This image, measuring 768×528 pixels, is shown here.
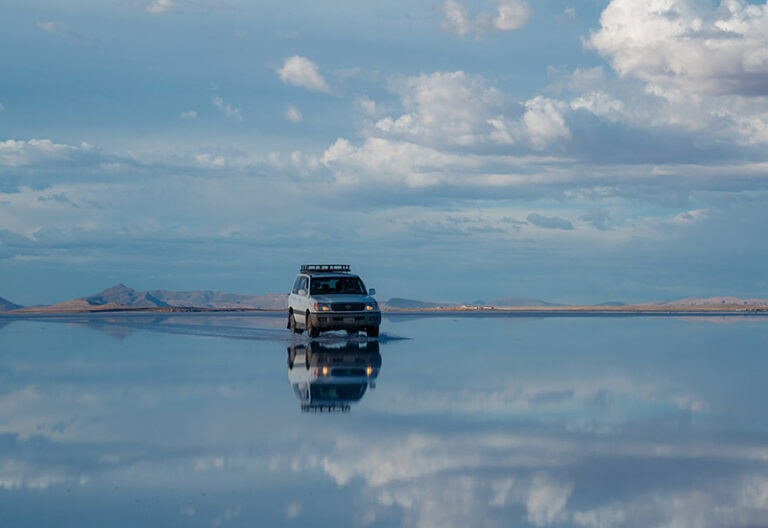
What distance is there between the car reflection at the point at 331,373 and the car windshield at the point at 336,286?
9.73ft

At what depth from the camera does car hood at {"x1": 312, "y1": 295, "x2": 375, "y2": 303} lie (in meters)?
28.3

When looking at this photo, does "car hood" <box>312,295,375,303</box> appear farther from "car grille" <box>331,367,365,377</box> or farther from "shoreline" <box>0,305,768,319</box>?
"shoreline" <box>0,305,768,319</box>

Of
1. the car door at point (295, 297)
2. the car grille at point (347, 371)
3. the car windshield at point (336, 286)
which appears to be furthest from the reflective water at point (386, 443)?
the car door at point (295, 297)

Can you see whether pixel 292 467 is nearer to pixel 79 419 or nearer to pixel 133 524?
pixel 133 524

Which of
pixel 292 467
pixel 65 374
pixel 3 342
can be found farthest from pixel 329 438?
pixel 3 342

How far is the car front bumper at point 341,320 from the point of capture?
28125 mm

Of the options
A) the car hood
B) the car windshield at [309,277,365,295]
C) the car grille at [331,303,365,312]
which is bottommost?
the car grille at [331,303,365,312]

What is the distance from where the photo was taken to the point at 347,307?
93.0 feet

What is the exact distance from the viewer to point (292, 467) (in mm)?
8734

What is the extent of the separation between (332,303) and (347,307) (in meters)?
0.51

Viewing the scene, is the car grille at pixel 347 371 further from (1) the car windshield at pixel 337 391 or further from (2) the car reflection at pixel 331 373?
(1) the car windshield at pixel 337 391

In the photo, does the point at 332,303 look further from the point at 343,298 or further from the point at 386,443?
the point at 386,443

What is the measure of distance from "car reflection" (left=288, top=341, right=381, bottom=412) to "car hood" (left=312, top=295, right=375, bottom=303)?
1.63m

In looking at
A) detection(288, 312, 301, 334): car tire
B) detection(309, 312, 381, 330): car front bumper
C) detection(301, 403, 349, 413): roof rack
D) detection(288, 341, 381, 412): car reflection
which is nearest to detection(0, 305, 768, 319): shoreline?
detection(288, 312, 301, 334): car tire
